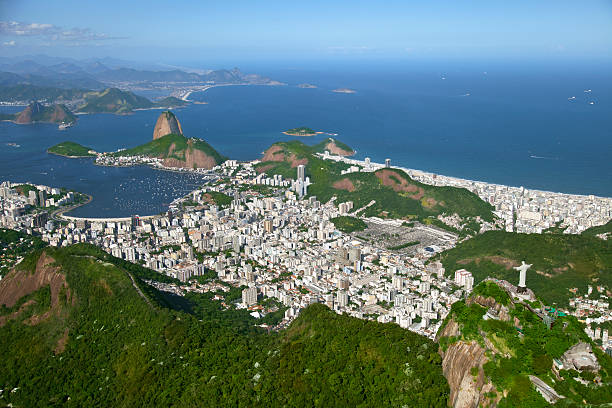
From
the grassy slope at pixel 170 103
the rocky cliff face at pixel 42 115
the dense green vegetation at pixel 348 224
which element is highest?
the grassy slope at pixel 170 103

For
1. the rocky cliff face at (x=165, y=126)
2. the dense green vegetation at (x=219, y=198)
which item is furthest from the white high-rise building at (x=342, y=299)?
the rocky cliff face at (x=165, y=126)

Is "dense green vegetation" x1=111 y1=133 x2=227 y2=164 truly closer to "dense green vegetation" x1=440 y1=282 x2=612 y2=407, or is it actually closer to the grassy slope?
"dense green vegetation" x1=440 y1=282 x2=612 y2=407

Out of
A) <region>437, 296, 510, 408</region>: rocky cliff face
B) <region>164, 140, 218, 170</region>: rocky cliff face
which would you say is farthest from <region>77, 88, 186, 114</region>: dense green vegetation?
<region>437, 296, 510, 408</region>: rocky cliff face

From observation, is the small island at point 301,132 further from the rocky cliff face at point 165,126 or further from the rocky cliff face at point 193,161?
the rocky cliff face at point 193,161

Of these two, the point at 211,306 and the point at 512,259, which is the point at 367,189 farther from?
the point at 211,306

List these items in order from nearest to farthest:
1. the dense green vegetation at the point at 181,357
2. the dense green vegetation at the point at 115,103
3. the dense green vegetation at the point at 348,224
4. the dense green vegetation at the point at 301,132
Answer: the dense green vegetation at the point at 181,357 < the dense green vegetation at the point at 348,224 < the dense green vegetation at the point at 301,132 < the dense green vegetation at the point at 115,103

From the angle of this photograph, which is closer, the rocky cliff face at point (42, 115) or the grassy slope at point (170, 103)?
the rocky cliff face at point (42, 115)

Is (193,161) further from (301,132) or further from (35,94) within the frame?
(35,94)
